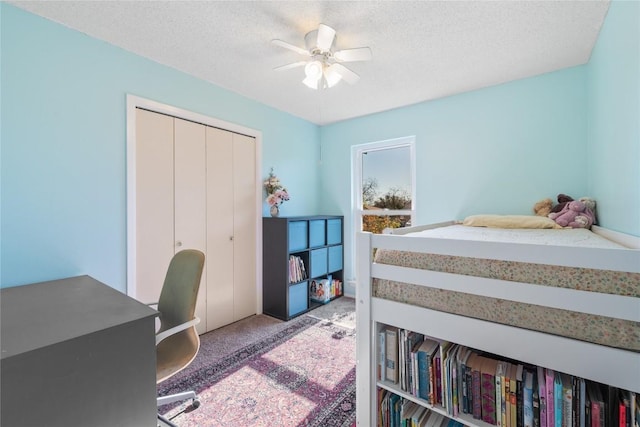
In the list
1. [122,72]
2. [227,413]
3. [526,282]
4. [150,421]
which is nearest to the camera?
[526,282]

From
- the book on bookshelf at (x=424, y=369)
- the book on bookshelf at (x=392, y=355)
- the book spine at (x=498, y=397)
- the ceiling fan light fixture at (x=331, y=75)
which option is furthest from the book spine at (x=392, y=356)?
the ceiling fan light fixture at (x=331, y=75)

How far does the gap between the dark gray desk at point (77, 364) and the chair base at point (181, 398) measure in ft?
1.73

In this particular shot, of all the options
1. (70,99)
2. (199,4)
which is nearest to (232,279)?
(70,99)

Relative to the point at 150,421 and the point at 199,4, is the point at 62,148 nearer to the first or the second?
the point at 199,4

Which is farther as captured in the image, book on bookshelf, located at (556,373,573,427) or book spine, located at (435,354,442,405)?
book spine, located at (435,354,442,405)

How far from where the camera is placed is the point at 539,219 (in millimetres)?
2078

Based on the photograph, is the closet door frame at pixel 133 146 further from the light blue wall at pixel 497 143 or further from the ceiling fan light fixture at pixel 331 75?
the light blue wall at pixel 497 143

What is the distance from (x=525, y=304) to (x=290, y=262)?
90.4 inches

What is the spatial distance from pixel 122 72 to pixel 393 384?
277cm

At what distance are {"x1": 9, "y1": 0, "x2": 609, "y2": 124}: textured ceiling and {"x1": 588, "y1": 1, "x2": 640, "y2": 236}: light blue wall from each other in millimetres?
229

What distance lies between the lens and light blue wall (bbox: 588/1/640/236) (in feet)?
4.14

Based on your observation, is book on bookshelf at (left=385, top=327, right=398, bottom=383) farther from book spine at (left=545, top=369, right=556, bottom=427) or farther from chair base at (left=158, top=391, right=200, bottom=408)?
chair base at (left=158, top=391, right=200, bottom=408)

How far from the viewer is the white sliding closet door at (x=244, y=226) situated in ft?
9.39

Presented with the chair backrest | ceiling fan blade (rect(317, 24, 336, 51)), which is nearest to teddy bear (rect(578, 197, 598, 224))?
ceiling fan blade (rect(317, 24, 336, 51))
